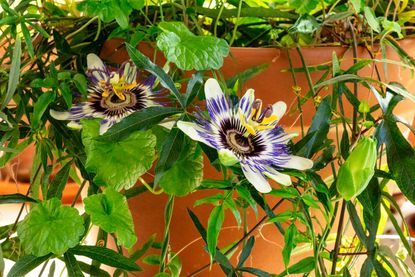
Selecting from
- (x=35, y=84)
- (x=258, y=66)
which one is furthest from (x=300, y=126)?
(x=35, y=84)

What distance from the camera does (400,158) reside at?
47cm

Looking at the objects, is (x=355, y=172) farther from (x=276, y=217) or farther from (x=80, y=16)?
(x=80, y=16)

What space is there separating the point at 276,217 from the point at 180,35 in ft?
0.50

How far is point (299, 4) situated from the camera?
20.7 inches

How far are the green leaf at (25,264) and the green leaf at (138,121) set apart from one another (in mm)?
106

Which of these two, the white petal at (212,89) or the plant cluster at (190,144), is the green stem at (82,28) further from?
the white petal at (212,89)

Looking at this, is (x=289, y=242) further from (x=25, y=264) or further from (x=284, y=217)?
(x=25, y=264)

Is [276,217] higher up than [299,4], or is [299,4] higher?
[299,4]

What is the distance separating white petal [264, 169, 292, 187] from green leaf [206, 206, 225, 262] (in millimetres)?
41

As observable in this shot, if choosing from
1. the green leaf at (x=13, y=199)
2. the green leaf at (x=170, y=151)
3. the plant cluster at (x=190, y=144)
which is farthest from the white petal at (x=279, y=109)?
the green leaf at (x=13, y=199)

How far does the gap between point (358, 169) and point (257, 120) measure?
0.28 feet

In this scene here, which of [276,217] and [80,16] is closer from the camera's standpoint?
[276,217]

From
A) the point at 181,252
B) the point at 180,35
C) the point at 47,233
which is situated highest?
the point at 180,35

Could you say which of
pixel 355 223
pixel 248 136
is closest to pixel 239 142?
pixel 248 136
